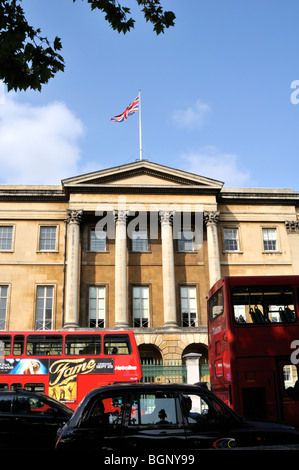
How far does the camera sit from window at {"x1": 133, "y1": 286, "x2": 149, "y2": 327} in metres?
29.4

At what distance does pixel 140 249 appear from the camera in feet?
102

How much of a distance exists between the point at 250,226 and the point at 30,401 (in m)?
24.2

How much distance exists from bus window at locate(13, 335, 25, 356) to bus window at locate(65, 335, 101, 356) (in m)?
1.68

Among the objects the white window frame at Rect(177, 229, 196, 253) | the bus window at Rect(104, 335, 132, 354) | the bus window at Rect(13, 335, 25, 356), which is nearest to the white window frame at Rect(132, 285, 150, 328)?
the white window frame at Rect(177, 229, 196, 253)

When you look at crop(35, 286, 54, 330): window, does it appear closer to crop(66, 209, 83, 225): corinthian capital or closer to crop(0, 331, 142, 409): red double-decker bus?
crop(66, 209, 83, 225): corinthian capital

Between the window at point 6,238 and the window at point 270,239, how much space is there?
17754 millimetres

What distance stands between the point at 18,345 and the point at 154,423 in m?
12.6

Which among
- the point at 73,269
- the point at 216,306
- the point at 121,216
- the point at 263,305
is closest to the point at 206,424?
the point at 263,305

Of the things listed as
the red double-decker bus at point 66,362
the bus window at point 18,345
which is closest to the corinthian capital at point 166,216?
the red double-decker bus at point 66,362

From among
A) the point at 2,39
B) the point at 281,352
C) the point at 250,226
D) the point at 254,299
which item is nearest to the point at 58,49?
the point at 2,39

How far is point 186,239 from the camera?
3138 centimetres

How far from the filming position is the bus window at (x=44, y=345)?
17.0m

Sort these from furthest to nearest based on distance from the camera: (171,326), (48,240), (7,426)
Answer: (48,240), (171,326), (7,426)

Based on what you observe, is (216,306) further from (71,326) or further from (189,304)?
(189,304)
